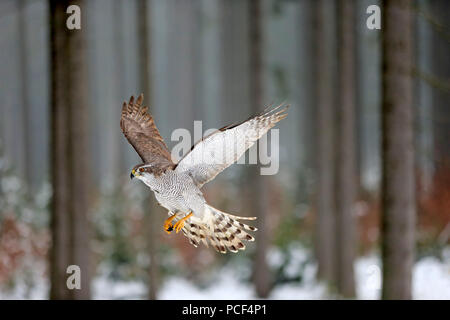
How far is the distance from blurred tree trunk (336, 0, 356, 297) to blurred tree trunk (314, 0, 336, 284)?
32.1 inches

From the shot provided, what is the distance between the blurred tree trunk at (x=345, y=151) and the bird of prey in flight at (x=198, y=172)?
20.0 ft

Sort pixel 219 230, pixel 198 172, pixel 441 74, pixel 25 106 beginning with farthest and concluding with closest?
1. pixel 441 74
2. pixel 25 106
3. pixel 219 230
4. pixel 198 172

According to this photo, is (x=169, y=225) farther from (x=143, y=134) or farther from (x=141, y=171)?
(x=143, y=134)

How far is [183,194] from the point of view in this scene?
2781mm

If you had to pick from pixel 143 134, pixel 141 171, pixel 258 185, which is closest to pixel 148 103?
pixel 258 185

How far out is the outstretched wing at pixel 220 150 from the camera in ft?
9.31

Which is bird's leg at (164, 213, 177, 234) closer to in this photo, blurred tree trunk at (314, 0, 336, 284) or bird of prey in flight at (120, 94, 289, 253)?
bird of prey in flight at (120, 94, 289, 253)

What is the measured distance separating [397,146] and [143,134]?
3.16m

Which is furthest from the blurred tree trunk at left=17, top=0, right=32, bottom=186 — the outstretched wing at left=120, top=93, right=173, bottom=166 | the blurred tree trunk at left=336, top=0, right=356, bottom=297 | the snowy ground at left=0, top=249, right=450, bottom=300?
the outstretched wing at left=120, top=93, right=173, bottom=166

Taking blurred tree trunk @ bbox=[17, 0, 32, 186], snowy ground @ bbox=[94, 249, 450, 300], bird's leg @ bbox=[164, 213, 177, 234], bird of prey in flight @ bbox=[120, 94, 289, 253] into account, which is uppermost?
blurred tree trunk @ bbox=[17, 0, 32, 186]

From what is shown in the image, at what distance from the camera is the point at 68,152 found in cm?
590

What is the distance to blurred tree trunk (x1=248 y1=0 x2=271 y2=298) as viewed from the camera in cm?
936

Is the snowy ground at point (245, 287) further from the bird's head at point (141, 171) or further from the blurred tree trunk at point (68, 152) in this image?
the bird's head at point (141, 171)

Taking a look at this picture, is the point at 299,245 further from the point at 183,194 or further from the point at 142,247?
the point at 183,194
